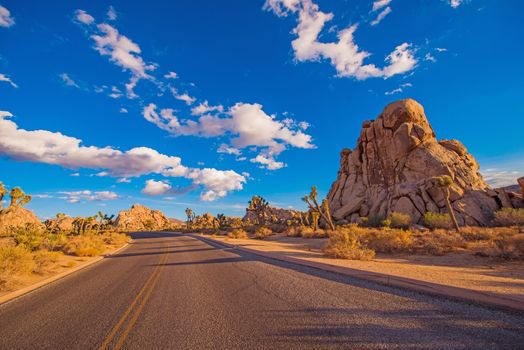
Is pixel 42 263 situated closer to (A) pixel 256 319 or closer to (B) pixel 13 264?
(B) pixel 13 264

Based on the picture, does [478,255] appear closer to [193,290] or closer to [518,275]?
[518,275]

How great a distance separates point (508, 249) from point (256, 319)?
41.6 ft

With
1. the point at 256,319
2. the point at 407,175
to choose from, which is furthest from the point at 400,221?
the point at 256,319

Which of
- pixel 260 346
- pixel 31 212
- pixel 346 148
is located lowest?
pixel 260 346

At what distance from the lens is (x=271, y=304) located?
209 inches

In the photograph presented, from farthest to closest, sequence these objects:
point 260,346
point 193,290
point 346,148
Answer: point 346,148 → point 193,290 → point 260,346

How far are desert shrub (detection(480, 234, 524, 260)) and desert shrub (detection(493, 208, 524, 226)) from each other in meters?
17.2

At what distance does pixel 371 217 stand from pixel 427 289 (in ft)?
100

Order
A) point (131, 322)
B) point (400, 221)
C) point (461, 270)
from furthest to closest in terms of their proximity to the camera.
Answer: point (400, 221) < point (461, 270) < point (131, 322)

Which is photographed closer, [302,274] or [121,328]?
[121,328]

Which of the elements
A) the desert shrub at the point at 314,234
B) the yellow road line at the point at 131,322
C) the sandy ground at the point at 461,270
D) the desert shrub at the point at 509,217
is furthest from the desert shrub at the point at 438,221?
the yellow road line at the point at 131,322

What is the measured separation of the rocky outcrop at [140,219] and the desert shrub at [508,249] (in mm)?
107055

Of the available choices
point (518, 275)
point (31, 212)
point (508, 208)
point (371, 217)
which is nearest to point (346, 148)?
point (371, 217)

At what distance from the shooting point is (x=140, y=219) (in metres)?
124
